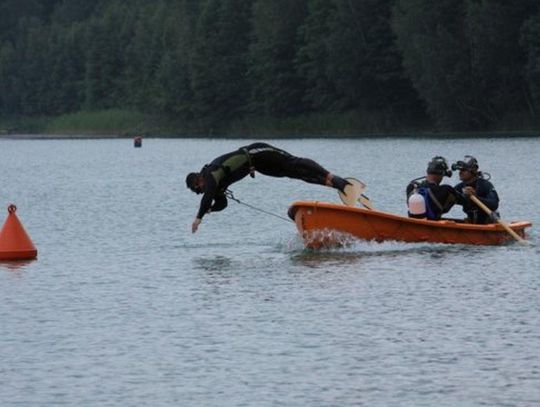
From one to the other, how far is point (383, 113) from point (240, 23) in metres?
25.7

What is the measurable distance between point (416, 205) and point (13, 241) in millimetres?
6367

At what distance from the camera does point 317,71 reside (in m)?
119

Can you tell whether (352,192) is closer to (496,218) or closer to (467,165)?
(467,165)

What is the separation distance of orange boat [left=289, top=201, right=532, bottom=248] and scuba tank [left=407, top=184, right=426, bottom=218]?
0.45 m

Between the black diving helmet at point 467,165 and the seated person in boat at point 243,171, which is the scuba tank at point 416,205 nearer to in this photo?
the black diving helmet at point 467,165

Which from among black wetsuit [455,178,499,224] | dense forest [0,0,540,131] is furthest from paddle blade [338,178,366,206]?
dense forest [0,0,540,131]

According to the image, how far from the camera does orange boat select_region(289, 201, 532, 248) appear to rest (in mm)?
26312

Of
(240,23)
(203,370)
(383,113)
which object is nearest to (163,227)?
(203,370)

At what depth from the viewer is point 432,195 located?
89.6 feet

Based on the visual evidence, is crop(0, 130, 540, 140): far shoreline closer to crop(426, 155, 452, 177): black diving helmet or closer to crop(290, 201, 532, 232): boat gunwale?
crop(426, 155, 452, 177): black diving helmet

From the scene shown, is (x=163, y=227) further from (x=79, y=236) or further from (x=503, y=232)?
(x=503, y=232)

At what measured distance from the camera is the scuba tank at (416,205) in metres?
27.0

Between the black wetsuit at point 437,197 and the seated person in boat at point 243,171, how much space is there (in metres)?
1.58

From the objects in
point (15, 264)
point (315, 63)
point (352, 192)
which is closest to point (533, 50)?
point (315, 63)
